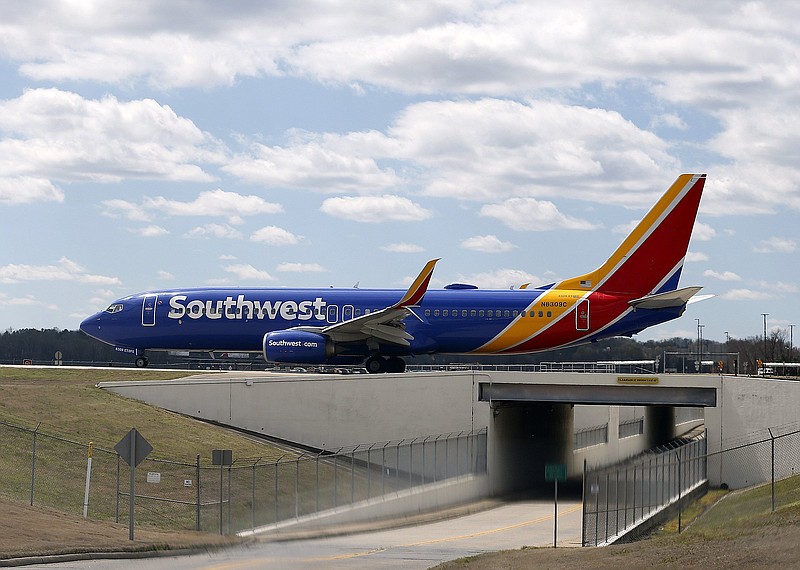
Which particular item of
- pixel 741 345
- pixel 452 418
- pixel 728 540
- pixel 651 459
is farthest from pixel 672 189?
pixel 741 345

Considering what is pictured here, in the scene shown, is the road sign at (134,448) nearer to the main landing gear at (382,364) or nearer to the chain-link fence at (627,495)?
the chain-link fence at (627,495)

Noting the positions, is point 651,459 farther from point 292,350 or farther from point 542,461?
point 542,461

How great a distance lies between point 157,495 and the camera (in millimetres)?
37250

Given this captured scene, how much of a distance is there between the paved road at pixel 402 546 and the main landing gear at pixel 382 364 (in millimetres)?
9847

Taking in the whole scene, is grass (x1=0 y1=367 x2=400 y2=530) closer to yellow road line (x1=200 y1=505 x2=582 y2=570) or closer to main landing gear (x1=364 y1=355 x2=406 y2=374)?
yellow road line (x1=200 y1=505 x2=582 y2=570)

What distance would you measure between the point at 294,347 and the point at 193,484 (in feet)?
45.7

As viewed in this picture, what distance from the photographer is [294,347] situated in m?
52.1

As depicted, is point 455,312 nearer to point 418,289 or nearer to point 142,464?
point 418,289

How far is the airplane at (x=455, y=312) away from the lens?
54219 mm

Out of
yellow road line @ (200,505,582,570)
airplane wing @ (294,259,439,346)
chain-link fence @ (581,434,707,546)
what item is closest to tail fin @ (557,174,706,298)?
airplane wing @ (294,259,439,346)

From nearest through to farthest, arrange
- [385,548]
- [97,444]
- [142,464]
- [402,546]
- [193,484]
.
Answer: [385,548] < [402,546] < [193,484] < [142,464] < [97,444]

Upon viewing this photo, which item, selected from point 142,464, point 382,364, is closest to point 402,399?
point 382,364

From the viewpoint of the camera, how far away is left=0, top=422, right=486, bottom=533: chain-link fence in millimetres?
33406

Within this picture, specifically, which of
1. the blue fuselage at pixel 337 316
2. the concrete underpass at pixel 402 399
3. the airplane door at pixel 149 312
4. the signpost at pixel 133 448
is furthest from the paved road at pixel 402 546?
the airplane door at pixel 149 312
